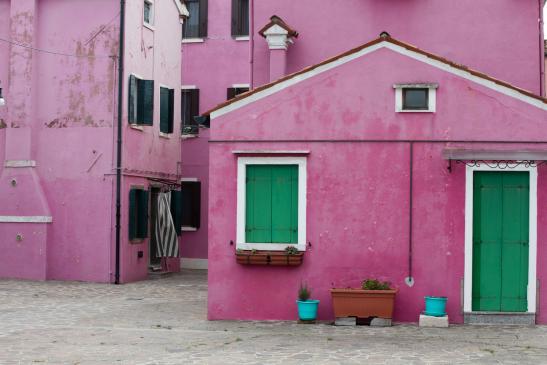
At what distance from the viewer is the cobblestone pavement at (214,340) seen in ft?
33.8

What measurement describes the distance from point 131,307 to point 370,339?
5841mm

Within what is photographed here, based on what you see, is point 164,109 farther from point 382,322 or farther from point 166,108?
point 382,322

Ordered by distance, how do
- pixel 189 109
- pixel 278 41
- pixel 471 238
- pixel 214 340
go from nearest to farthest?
1. pixel 214 340
2. pixel 471 238
3. pixel 278 41
4. pixel 189 109

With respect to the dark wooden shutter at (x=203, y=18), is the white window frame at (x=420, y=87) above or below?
below

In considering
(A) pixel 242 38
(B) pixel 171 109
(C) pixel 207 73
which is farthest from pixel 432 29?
(C) pixel 207 73

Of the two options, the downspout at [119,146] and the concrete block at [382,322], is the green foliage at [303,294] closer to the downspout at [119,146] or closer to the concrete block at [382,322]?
the concrete block at [382,322]

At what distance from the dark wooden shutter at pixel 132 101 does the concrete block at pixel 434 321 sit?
11087 mm

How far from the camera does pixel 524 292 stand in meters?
13.2

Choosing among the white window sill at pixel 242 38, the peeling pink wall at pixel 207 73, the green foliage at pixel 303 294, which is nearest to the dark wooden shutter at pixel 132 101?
the peeling pink wall at pixel 207 73

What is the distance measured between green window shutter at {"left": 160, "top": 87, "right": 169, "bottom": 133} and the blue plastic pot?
42.7 feet

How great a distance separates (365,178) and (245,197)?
1.89 metres

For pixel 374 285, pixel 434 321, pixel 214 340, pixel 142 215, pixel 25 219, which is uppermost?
pixel 142 215

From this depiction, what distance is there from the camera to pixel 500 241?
13320 millimetres

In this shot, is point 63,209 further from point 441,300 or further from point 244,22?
point 441,300
